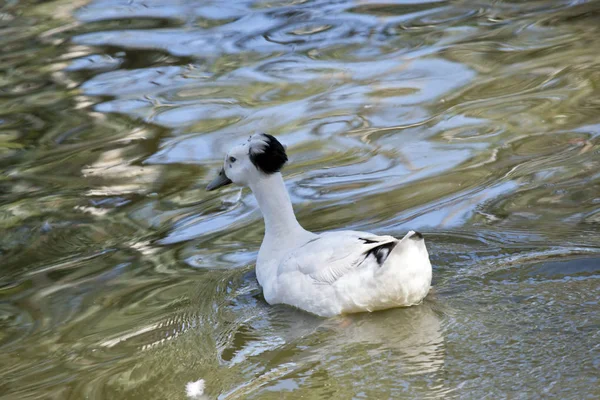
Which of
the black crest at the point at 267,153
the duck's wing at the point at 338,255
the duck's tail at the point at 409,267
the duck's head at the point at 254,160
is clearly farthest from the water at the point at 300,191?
the black crest at the point at 267,153

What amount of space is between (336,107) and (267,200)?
3.23 m

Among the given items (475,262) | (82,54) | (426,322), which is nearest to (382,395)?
(426,322)

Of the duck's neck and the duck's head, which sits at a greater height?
the duck's head

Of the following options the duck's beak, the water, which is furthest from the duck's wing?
the duck's beak

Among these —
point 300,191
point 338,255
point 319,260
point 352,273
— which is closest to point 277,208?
point 319,260

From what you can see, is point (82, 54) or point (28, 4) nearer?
point (82, 54)

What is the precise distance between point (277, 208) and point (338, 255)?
929 millimetres

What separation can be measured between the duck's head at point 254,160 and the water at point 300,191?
66 centimetres

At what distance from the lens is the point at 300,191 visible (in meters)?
7.86

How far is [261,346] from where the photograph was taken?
5422 millimetres

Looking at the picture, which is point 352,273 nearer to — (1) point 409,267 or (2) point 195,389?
(1) point 409,267

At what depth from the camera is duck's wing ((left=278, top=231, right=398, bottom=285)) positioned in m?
5.51

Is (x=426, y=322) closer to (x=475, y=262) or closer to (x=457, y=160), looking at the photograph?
(x=475, y=262)

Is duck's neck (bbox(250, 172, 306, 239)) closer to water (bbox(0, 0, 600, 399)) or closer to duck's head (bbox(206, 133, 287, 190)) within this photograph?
duck's head (bbox(206, 133, 287, 190))
